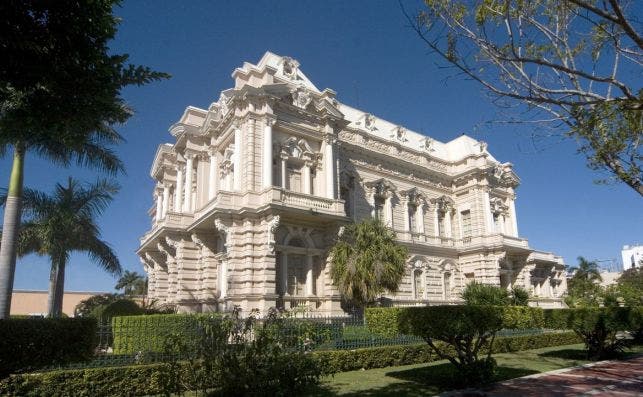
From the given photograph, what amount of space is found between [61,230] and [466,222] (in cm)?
2516

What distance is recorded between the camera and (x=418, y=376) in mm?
12234

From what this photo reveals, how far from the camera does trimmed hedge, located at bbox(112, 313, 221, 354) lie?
12312mm

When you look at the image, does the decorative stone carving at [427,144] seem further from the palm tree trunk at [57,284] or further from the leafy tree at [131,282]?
the leafy tree at [131,282]

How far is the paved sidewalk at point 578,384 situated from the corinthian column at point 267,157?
12.9 metres

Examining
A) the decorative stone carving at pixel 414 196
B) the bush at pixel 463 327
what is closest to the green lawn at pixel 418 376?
the bush at pixel 463 327

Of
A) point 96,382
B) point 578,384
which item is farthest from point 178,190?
point 578,384

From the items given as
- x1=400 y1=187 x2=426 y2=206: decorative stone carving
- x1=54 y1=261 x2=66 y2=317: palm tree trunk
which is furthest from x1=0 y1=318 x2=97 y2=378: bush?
x1=400 y1=187 x2=426 y2=206: decorative stone carving

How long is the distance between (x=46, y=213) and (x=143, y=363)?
1354cm

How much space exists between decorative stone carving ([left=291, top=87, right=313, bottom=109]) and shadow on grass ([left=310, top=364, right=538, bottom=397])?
46.3ft

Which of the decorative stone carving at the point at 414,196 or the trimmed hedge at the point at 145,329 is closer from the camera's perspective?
the trimmed hedge at the point at 145,329

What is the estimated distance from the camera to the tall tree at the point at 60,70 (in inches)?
254

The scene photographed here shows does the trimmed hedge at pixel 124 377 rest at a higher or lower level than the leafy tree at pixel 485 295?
lower

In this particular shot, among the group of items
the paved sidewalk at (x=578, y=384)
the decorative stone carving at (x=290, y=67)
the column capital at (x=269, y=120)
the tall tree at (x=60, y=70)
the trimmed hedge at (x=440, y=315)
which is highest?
the decorative stone carving at (x=290, y=67)

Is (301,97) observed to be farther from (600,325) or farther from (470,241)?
(470,241)
